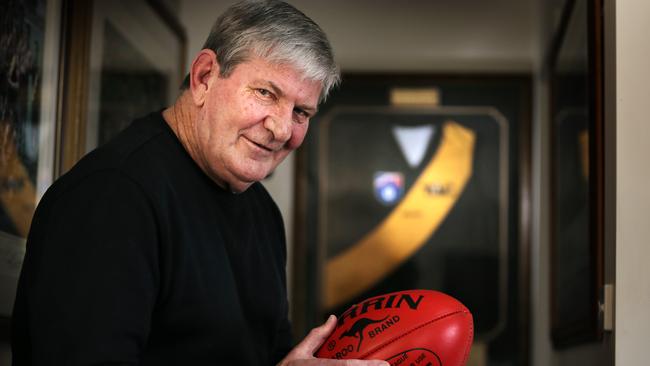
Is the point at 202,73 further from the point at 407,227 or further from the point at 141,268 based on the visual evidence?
the point at 407,227

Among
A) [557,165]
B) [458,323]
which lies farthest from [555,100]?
[458,323]

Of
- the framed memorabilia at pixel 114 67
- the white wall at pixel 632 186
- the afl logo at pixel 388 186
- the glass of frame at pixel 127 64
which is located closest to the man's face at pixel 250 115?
the white wall at pixel 632 186

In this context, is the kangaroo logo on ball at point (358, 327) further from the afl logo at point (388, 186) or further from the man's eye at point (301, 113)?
the afl logo at point (388, 186)

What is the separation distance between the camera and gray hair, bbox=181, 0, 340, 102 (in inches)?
58.7

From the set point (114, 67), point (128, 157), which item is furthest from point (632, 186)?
point (114, 67)

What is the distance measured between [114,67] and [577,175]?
5.13 ft

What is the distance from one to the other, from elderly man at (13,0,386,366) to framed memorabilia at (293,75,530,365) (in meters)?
2.35

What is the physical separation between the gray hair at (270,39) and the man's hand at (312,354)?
1.69 ft

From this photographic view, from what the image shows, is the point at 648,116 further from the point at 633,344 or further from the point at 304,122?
the point at 304,122

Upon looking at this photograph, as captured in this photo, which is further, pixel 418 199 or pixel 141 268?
pixel 418 199

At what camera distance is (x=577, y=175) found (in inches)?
103

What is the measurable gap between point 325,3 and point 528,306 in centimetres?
177

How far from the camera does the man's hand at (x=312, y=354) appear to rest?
1536 millimetres

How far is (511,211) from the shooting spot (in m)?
4.11
